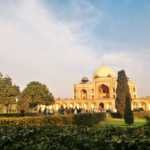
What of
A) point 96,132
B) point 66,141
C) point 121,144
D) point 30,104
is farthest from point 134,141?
point 30,104

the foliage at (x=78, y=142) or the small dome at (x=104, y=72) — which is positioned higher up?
the small dome at (x=104, y=72)

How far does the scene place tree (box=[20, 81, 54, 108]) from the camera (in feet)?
254

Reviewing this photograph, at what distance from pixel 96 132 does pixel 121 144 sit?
2.22 meters

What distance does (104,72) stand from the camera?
103625mm

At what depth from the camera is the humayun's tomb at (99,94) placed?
102 metres

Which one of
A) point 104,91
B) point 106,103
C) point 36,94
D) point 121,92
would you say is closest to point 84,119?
point 121,92

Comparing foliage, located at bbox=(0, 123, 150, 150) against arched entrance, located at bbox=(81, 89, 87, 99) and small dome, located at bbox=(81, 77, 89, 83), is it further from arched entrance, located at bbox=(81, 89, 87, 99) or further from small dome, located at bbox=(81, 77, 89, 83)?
small dome, located at bbox=(81, 77, 89, 83)

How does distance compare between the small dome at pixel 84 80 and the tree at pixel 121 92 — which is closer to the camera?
the tree at pixel 121 92

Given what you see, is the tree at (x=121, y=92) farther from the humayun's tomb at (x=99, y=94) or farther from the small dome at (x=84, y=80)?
the small dome at (x=84, y=80)

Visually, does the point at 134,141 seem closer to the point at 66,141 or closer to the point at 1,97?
the point at 66,141

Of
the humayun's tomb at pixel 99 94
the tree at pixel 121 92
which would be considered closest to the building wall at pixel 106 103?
the humayun's tomb at pixel 99 94

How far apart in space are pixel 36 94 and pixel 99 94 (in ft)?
104

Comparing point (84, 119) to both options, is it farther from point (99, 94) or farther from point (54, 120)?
point (99, 94)

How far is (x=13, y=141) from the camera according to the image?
877 centimetres
